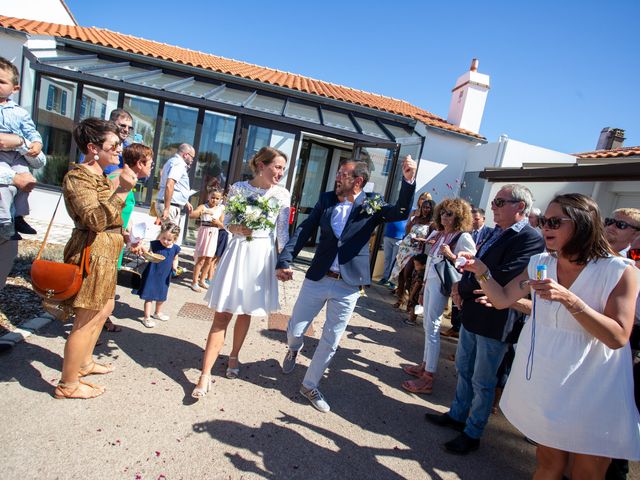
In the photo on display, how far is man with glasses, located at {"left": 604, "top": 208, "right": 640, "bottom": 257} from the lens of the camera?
3.37m

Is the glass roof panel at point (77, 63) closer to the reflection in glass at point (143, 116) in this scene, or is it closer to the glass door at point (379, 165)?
the reflection in glass at point (143, 116)

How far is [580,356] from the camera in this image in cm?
202

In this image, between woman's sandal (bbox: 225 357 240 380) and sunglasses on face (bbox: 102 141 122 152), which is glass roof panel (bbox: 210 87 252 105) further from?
woman's sandal (bbox: 225 357 240 380)

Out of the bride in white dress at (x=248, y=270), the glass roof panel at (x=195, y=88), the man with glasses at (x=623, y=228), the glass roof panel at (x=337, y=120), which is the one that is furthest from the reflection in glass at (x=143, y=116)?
the man with glasses at (x=623, y=228)

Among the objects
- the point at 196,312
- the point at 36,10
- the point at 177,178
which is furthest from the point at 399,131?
the point at 36,10

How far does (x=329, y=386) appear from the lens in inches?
151

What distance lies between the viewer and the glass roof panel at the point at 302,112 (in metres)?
9.35

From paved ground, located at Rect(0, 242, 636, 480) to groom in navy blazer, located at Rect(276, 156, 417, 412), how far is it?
0.46m

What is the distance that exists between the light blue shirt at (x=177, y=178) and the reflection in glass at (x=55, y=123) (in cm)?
510

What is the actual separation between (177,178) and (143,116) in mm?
4654

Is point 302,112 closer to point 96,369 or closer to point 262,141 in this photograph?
point 262,141

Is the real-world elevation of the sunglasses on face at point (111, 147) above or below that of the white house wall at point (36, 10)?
below

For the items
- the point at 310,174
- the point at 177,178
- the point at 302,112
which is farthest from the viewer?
the point at 310,174

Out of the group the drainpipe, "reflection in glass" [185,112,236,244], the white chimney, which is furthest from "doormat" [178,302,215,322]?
the white chimney
